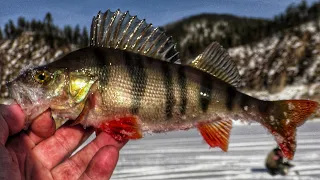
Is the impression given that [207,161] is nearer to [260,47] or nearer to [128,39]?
[128,39]

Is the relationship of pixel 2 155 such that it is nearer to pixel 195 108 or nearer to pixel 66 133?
pixel 66 133

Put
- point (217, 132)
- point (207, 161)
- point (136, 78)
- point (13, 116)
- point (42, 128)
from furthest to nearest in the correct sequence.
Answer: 1. point (207, 161)
2. point (217, 132)
3. point (42, 128)
4. point (136, 78)
5. point (13, 116)

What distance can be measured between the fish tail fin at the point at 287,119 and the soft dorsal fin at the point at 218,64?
0.32 metres

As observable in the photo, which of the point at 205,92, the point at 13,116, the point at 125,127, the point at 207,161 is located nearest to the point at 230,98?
the point at 205,92

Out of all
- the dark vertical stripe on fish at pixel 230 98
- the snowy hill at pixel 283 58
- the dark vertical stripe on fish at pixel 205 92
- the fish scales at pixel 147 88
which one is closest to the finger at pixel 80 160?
the fish scales at pixel 147 88

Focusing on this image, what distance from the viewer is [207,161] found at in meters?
7.37

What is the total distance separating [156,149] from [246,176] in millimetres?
3144

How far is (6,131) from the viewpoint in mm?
2191

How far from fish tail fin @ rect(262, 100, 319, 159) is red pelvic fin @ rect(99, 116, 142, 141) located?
822mm

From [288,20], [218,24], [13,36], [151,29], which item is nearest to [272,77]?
[288,20]

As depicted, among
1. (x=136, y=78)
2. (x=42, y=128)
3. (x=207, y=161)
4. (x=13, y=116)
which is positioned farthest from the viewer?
(x=207, y=161)

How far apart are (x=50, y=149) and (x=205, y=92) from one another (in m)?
1.07

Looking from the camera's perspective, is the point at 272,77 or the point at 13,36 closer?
the point at 272,77

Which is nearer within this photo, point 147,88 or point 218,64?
point 147,88
